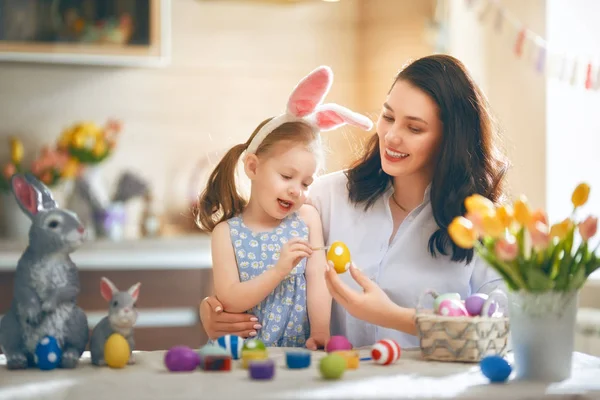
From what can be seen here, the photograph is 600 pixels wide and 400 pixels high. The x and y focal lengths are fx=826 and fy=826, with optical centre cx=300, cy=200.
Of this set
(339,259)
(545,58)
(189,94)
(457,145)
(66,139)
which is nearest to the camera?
(339,259)

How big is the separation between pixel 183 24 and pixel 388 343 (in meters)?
3.11

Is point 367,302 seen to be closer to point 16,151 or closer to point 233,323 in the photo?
point 233,323

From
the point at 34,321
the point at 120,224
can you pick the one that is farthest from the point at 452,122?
the point at 120,224

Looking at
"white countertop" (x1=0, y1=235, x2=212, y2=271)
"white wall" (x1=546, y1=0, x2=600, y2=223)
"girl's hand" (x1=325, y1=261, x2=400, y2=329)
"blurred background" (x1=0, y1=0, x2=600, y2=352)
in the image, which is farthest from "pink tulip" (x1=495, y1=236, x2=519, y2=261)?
"white countertop" (x1=0, y1=235, x2=212, y2=271)

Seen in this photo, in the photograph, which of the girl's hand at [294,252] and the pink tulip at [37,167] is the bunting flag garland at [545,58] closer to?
the girl's hand at [294,252]

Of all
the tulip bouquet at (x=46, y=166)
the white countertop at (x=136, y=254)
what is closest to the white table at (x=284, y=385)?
the white countertop at (x=136, y=254)

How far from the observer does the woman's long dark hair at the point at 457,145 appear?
A: 1921 millimetres

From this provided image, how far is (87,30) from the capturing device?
155 inches

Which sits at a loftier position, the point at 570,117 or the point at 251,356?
the point at 570,117

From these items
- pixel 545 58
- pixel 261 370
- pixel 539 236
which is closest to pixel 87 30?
pixel 545 58

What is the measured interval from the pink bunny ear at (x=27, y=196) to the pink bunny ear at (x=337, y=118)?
661 millimetres

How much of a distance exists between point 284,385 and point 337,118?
2.44 ft

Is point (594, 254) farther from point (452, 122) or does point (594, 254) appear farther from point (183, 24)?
point (183, 24)

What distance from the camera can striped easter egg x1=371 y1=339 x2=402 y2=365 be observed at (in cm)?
148
